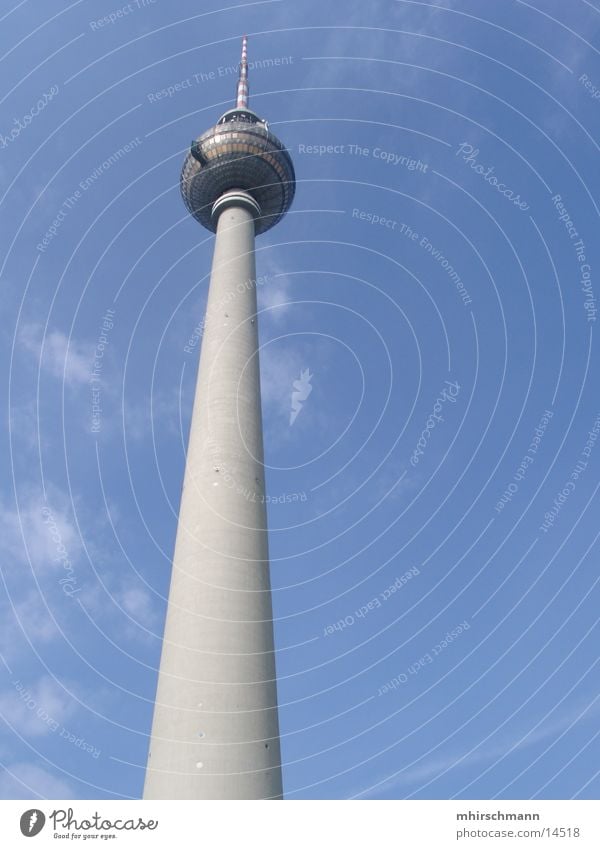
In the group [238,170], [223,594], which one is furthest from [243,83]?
[223,594]

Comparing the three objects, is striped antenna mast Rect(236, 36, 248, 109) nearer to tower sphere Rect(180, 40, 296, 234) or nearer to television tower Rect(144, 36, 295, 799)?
tower sphere Rect(180, 40, 296, 234)

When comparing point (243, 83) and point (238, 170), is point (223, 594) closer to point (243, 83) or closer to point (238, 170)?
point (238, 170)

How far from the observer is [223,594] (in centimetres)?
3456

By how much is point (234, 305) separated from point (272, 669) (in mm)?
25911

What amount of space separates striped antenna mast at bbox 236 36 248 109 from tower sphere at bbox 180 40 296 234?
7.55 meters

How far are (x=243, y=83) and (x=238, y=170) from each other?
19262 mm

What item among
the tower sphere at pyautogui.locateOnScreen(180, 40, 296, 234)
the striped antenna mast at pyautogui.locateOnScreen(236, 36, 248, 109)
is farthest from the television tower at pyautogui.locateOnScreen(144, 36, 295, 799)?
the striped antenna mast at pyautogui.locateOnScreen(236, 36, 248, 109)

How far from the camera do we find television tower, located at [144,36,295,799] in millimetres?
29719

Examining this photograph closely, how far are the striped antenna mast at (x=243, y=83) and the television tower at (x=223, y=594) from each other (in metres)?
26.7

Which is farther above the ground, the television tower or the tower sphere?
the tower sphere

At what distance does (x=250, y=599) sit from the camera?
115 feet

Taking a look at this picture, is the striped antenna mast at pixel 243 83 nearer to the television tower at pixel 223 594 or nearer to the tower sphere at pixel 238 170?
the tower sphere at pixel 238 170

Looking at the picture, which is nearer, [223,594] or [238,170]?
[223,594]
